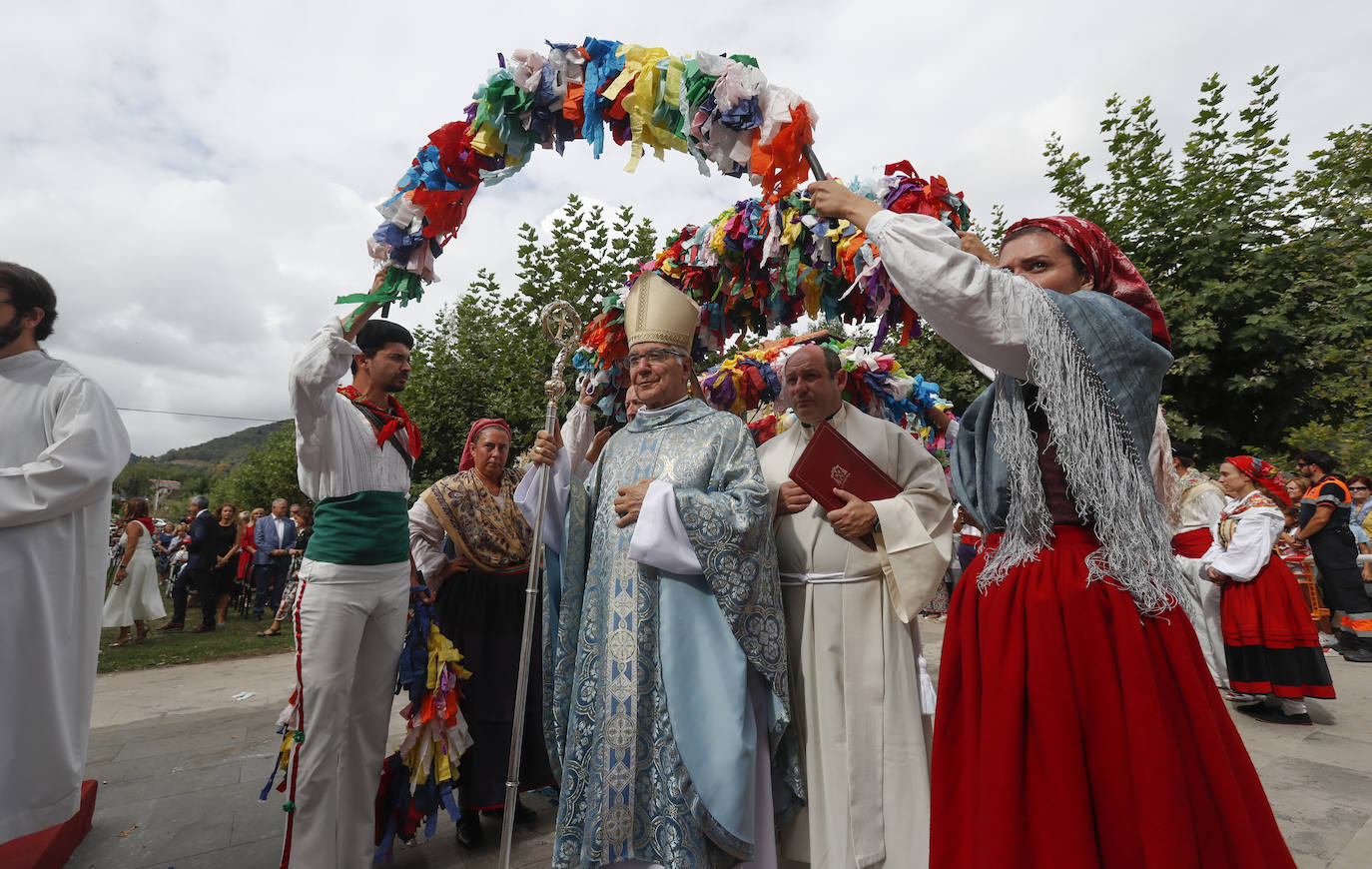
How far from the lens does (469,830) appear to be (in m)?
3.37

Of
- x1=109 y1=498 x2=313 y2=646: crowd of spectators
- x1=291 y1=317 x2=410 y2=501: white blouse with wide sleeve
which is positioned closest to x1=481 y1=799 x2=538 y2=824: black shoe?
x1=291 y1=317 x2=410 y2=501: white blouse with wide sleeve

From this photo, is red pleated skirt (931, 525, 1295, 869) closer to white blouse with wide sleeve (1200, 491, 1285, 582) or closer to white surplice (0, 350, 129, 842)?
white surplice (0, 350, 129, 842)

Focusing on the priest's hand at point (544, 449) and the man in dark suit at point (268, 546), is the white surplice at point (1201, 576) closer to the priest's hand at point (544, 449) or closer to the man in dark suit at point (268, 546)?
the priest's hand at point (544, 449)

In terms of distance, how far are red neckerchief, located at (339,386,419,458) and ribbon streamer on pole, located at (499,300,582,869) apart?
756mm

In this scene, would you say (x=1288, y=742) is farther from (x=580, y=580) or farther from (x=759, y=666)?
(x=580, y=580)

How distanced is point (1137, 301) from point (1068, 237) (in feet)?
0.80

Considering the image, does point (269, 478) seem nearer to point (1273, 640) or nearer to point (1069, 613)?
point (1273, 640)

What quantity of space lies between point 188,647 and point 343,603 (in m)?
9.16

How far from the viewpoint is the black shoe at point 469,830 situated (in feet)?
11.0

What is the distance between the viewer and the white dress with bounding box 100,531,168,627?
950 cm

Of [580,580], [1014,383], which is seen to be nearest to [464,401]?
[580,580]

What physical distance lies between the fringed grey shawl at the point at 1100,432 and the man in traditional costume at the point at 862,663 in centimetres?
110

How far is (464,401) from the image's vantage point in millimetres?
10188

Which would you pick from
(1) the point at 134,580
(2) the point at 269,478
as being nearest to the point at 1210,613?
(1) the point at 134,580
